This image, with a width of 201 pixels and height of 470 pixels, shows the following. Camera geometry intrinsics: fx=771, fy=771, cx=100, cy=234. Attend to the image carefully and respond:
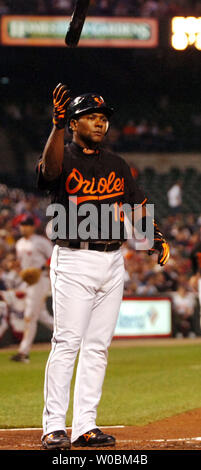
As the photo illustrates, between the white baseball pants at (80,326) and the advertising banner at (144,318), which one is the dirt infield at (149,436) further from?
the advertising banner at (144,318)

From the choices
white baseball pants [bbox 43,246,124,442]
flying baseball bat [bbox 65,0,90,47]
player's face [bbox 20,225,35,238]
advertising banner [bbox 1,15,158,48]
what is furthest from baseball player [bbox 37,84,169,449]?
advertising banner [bbox 1,15,158,48]

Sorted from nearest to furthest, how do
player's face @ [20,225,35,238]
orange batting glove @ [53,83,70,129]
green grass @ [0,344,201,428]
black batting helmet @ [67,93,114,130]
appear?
orange batting glove @ [53,83,70,129] < black batting helmet @ [67,93,114,130] < green grass @ [0,344,201,428] < player's face @ [20,225,35,238]

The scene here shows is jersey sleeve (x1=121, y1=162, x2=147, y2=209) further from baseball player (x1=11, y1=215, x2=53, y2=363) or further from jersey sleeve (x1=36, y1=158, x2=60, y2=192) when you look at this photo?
baseball player (x1=11, y1=215, x2=53, y2=363)

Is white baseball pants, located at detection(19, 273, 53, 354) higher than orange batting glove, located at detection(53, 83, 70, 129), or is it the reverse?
orange batting glove, located at detection(53, 83, 70, 129)

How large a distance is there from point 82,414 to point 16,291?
8.44 m

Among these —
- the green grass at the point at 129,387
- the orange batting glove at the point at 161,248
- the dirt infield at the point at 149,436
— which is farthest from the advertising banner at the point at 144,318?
the orange batting glove at the point at 161,248

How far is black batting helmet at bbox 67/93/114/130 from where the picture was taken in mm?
4398

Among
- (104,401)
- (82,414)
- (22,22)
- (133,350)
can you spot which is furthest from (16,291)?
(22,22)

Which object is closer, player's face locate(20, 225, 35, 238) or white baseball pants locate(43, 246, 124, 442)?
white baseball pants locate(43, 246, 124, 442)

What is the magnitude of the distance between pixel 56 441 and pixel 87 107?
1.86m

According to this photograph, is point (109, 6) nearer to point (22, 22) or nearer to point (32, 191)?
point (22, 22)

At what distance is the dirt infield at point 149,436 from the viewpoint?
4.34 meters

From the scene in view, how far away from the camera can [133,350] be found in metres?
12.0
